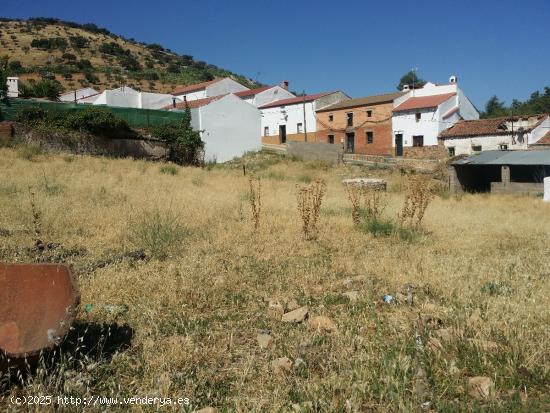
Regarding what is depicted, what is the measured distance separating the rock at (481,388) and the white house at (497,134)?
36.0 m

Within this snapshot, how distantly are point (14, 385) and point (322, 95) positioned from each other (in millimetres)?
45260

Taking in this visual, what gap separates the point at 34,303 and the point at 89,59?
71.4m

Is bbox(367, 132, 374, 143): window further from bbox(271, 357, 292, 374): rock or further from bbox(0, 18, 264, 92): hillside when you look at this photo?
bbox(271, 357, 292, 374): rock

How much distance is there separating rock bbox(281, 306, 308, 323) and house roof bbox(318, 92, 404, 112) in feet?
128

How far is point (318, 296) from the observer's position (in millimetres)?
4488

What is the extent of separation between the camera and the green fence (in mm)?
21406

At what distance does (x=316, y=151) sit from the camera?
103ft

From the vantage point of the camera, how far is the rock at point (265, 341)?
3.32 m

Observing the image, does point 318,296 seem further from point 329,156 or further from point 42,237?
point 329,156

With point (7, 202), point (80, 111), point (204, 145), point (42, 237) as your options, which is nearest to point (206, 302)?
point (42, 237)

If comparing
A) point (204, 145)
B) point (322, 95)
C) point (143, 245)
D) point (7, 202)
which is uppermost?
point (322, 95)

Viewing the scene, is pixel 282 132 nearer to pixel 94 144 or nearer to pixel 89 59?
pixel 94 144

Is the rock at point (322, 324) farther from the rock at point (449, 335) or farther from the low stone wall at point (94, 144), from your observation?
the low stone wall at point (94, 144)

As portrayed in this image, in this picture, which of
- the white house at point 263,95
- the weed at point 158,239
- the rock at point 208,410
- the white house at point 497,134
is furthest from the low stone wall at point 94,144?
the white house at point 497,134
